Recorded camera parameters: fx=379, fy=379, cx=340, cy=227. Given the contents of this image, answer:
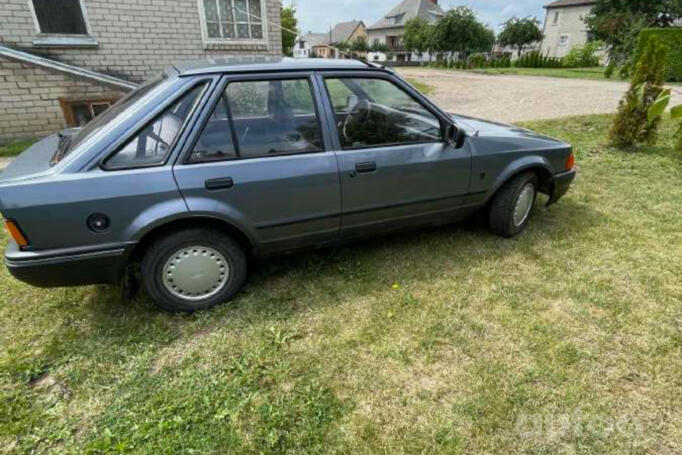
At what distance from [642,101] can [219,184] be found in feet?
23.0

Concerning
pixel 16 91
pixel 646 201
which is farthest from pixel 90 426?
pixel 16 91

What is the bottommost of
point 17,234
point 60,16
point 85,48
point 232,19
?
point 17,234

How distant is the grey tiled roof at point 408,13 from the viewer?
61.7 m

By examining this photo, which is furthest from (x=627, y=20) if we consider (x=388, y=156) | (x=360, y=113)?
(x=388, y=156)

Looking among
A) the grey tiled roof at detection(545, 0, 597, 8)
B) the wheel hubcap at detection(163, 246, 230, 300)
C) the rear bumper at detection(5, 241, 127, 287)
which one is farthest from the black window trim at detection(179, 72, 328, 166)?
the grey tiled roof at detection(545, 0, 597, 8)

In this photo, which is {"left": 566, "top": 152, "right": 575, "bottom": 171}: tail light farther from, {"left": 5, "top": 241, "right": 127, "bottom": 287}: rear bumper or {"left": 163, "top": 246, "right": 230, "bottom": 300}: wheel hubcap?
{"left": 5, "top": 241, "right": 127, "bottom": 287}: rear bumper

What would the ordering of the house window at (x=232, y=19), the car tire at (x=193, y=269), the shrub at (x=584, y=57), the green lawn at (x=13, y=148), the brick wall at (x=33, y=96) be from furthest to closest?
the shrub at (x=584, y=57)
the house window at (x=232, y=19)
the brick wall at (x=33, y=96)
the green lawn at (x=13, y=148)
the car tire at (x=193, y=269)

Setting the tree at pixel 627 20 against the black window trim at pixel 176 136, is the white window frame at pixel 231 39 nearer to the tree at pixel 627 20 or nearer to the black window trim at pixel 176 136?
the black window trim at pixel 176 136

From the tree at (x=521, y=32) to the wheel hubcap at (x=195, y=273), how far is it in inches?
2074

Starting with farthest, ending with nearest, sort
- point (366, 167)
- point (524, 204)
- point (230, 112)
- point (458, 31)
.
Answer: point (458, 31), point (524, 204), point (366, 167), point (230, 112)

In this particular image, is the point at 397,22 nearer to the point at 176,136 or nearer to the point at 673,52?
the point at 673,52

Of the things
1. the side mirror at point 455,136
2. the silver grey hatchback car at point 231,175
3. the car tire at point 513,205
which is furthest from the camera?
the car tire at point 513,205

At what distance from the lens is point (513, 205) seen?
3.57 metres

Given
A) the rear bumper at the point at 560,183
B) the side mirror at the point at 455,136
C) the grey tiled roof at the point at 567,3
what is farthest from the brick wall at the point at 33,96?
the grey tiled roof at the point at 567,3
